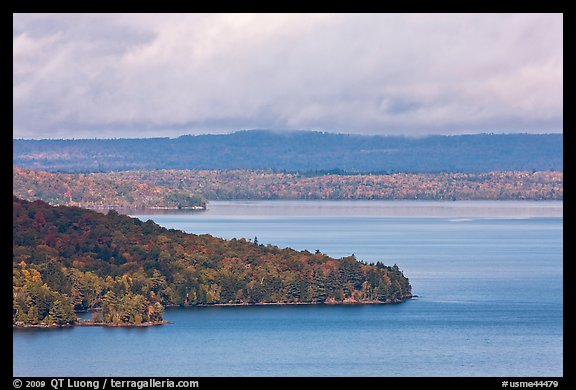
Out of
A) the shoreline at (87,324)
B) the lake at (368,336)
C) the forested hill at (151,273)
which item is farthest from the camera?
the forested hill at (151,273)

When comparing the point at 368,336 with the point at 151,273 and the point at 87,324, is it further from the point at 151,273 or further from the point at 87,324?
the point at 151,273

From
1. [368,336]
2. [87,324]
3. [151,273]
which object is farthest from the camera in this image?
[151,273]

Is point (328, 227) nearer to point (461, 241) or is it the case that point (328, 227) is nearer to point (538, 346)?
point (461, 241)

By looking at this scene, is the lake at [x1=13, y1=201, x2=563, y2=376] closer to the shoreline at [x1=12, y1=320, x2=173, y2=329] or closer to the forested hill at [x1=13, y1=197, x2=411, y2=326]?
the shoreline at [x1=12, y1=320, x2=173, y2=329]

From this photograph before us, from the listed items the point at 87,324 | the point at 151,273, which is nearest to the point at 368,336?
the point at 87,324

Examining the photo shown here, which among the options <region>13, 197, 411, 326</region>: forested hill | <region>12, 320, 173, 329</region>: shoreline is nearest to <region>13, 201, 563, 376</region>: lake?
<region>12, 320, 173, 329</region>: shoreline

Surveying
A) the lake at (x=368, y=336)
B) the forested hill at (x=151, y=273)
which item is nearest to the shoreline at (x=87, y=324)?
the forested hill at (x=151, y=273)

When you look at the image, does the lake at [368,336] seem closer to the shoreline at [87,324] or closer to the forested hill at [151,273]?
the shoreline at [87,324]
